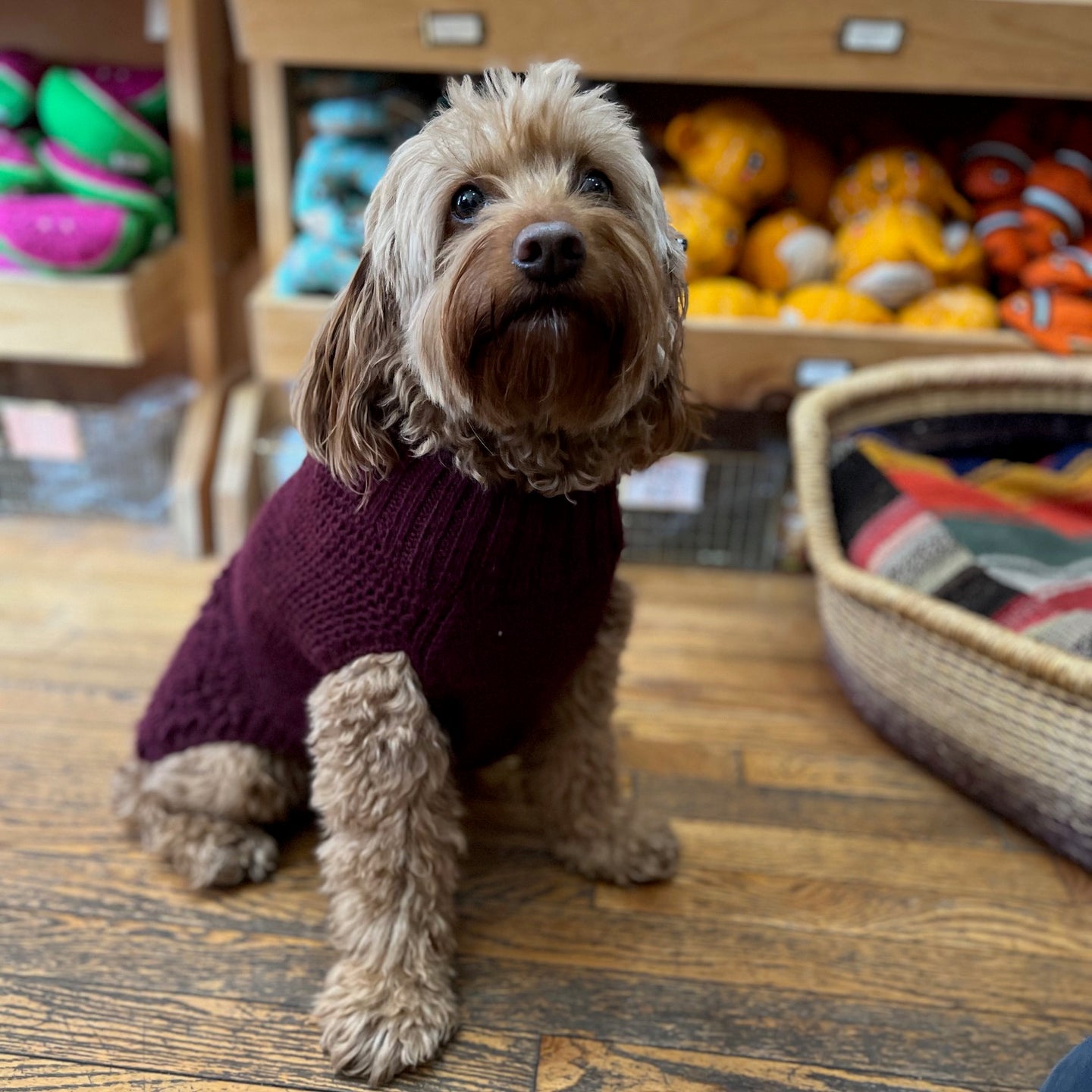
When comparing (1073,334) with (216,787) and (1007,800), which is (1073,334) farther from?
(216,787)

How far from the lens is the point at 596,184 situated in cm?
84

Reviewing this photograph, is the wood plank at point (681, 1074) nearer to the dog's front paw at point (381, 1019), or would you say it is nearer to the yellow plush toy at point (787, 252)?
the dog's front paw at point (381, 1019)

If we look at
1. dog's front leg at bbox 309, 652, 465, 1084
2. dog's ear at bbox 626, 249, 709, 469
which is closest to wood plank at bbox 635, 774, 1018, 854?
dog's front leg at bbox 309, 652, 465, 1084

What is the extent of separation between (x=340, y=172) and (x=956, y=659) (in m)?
1.22

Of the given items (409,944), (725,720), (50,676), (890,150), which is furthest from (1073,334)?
(50,676)

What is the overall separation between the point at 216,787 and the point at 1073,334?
4.89 ft

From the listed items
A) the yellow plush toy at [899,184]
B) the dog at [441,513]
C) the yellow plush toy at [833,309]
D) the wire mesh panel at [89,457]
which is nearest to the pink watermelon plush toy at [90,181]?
the wire mesh panel at [89,457]

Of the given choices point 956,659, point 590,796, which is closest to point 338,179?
point 590,796

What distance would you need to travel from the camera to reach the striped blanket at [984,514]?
49.1 inches

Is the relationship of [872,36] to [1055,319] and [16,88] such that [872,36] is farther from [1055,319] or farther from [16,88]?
[16,88]

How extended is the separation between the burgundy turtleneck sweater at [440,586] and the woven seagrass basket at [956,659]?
47 centimetres

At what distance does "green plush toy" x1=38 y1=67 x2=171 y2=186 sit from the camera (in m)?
1.58

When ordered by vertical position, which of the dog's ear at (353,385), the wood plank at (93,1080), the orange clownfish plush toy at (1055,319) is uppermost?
the dog's ear at (353,385)

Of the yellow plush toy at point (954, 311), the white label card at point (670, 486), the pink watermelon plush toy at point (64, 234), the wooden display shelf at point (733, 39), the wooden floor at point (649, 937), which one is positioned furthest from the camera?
the white label card at point (670, 486)
